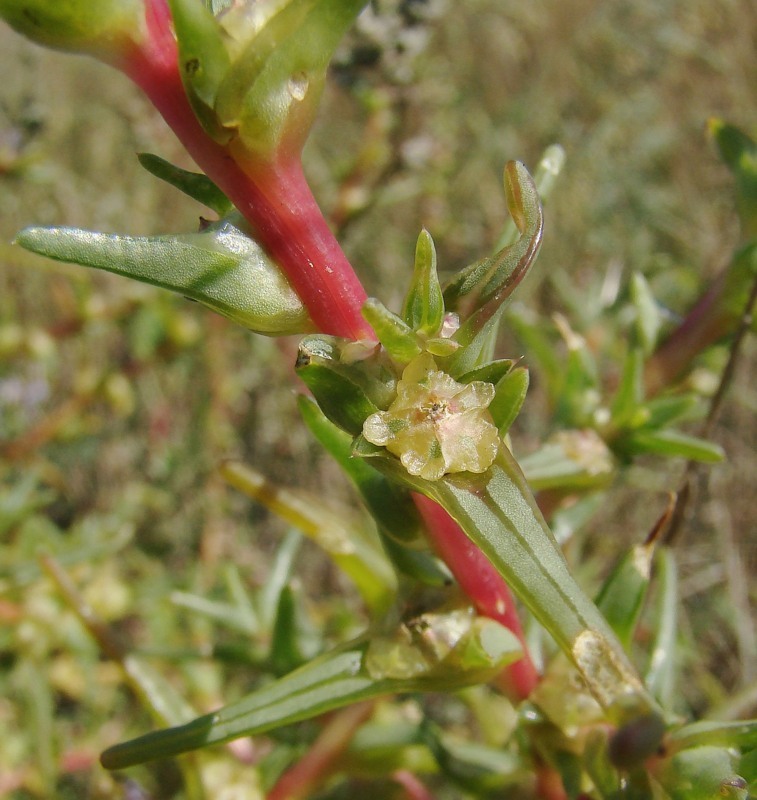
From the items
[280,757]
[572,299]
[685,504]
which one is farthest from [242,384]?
[685,504]

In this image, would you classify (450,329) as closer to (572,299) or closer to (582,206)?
(572,299)

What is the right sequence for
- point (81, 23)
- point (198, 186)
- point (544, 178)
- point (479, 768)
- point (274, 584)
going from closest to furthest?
point (81, 23)
point (198, 186)
point (544, 178)
point (479, 768)
point (274, 584)

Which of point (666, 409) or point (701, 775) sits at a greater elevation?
point (666, 409)

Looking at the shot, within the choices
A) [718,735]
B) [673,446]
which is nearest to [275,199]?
[718,735]

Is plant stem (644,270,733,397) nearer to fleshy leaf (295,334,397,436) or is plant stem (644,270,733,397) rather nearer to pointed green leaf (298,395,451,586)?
pointed green leaf (298,395,451,586)

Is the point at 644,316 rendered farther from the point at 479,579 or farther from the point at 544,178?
the point at 479,579

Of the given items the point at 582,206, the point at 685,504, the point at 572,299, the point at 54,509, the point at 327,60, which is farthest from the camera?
the point at 582,206

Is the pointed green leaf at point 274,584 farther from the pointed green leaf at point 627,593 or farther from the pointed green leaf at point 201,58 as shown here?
the pointed green leaf at point 201,58
